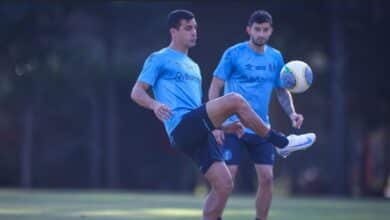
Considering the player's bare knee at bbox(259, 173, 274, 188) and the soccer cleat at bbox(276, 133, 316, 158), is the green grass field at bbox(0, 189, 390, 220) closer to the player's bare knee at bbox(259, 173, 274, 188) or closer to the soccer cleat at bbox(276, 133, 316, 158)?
the player's bare knee at bbox(259, 173, 274, 188)

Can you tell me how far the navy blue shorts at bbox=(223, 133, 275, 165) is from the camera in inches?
442

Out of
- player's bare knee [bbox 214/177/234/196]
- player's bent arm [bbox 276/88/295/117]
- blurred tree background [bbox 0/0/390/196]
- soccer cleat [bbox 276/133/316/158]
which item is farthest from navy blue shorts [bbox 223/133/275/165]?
blurred tree background [bbox 0/0/390/196]

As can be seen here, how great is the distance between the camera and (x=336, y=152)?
28.0 meters

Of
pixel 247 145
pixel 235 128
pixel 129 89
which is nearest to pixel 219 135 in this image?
pixel 235 128

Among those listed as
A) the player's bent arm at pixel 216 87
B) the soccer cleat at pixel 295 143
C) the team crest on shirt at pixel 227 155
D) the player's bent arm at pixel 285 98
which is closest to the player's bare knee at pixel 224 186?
the soccer cleat at pixel 295 143

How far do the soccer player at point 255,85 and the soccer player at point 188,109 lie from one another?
0.89 meters

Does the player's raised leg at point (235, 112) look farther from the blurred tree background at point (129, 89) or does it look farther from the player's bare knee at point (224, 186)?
the blurred tree background at point (129, 89)

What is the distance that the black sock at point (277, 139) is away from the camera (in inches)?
398

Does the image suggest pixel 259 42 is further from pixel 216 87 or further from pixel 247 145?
pixel 247 145

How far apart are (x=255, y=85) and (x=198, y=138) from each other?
143 centimetres

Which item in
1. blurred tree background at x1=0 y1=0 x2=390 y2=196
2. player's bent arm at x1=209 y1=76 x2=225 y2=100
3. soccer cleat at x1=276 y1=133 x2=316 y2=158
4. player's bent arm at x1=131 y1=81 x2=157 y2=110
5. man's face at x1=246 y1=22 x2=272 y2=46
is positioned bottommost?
blurred tree background at x1=0 y1=0 x2=390 y2=196

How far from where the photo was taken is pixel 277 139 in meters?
10.2

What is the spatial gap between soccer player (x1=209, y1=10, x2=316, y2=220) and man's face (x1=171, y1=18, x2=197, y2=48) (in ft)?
2.92

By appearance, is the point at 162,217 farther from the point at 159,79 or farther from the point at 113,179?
the point at 113,179
